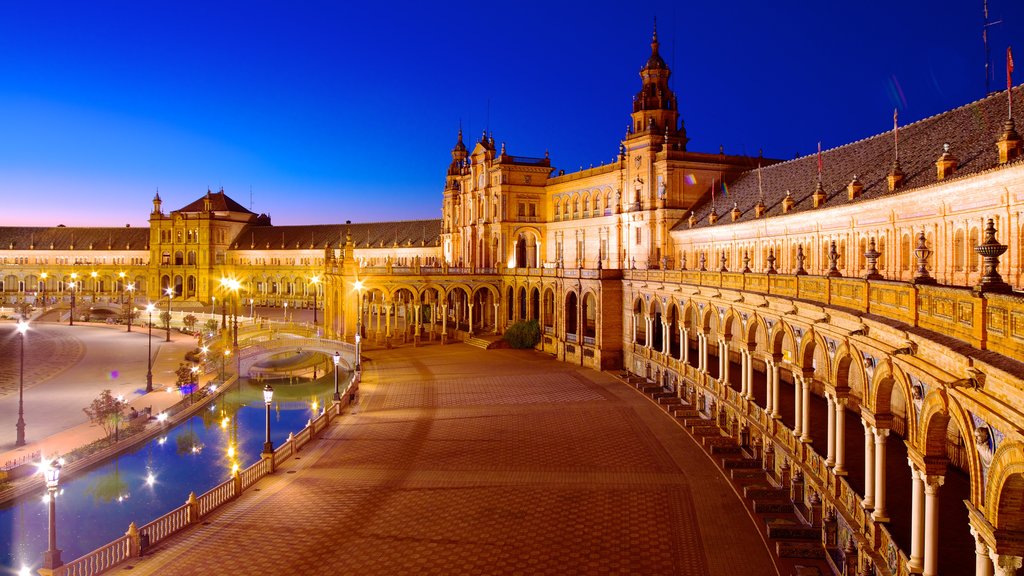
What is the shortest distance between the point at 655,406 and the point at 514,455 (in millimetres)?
10713

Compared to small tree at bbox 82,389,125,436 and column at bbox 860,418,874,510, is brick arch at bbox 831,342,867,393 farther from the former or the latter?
small tree at bbox 82,389,125,436

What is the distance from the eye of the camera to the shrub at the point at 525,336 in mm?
57719

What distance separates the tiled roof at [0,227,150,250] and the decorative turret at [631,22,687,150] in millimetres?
89016

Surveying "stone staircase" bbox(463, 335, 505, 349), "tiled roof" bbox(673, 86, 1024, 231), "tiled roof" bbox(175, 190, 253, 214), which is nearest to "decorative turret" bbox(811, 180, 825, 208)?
"tiled roof" bbox(673, 86, 1024, 231)

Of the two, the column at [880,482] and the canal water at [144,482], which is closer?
the column at [880,482]

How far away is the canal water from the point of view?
74.0 feet

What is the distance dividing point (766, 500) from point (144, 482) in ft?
76.5

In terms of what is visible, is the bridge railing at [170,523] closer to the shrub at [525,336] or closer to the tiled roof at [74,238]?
the shrub at [525,336]

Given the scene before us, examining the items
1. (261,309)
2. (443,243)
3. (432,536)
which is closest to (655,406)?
(432,536)

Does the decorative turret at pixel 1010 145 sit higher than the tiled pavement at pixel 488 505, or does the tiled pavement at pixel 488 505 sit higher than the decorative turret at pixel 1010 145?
the decorative turret at pixel 1010 145

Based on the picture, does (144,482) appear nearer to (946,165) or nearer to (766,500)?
(766,500)

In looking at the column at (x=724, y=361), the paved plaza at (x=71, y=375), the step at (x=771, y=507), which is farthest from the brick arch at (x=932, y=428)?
the paved plaza at (x=71, y=375)

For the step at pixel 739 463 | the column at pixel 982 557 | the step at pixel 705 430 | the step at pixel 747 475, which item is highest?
the column at pixel 982 557

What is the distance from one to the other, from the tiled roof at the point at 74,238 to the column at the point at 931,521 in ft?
403
